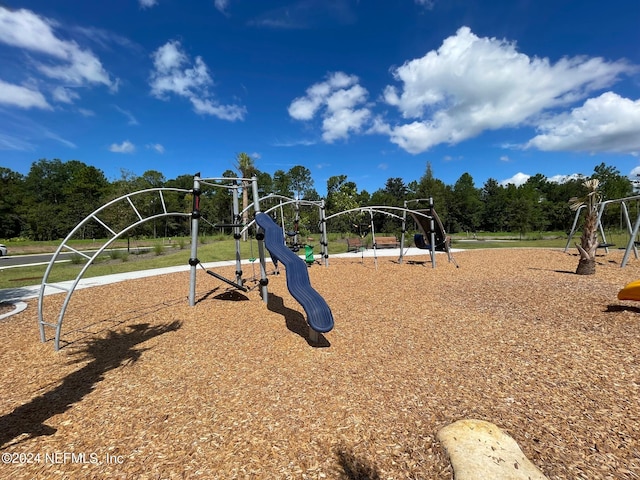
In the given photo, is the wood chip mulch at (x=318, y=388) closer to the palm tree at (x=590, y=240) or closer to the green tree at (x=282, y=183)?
the palm tree at (x=590, y=240)

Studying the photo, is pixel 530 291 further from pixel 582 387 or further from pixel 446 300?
pixel 582 387

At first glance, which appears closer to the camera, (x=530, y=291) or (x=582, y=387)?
(x=582, y=387)

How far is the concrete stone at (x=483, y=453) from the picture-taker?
2.25m

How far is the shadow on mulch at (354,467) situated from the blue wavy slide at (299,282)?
6.07 feet

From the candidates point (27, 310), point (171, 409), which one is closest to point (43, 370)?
point (171, 409)

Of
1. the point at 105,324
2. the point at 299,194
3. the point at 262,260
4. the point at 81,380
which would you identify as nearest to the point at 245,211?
the point at 262,260

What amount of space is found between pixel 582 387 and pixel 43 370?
22.3 ft

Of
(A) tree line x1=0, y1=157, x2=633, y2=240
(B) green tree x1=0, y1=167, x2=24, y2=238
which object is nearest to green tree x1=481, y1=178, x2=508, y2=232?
(A) tree line x1=0, y1=157, x2=633, y2=240

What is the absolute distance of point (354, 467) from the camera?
238 centimetres

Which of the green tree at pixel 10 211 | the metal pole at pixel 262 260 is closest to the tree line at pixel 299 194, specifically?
the green tree at pixel 10 211

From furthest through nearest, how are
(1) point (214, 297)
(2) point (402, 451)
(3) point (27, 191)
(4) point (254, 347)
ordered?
(3) point (27, 191)
(1) point (214, 297)
(4) point (254, 347)
(2) point (402, 451)

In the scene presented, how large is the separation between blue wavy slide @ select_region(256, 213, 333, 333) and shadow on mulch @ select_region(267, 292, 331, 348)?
508mm

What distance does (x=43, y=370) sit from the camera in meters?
4.22

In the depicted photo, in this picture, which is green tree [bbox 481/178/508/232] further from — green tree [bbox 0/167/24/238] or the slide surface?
green tree [bbox 0/167/24/238]
